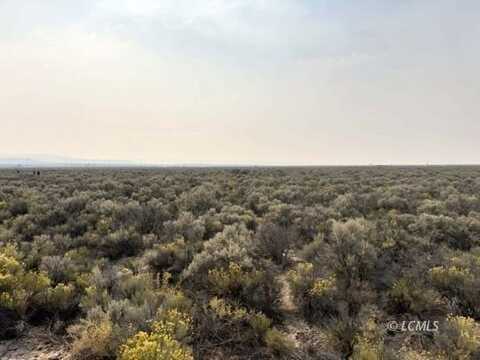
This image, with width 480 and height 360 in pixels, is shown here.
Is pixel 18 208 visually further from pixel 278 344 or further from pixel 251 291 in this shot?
pixel 278 344

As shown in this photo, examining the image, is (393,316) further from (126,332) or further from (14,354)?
(14,354)

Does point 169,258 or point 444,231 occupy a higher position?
point 444,231

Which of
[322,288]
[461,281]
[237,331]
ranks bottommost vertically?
[237,331]

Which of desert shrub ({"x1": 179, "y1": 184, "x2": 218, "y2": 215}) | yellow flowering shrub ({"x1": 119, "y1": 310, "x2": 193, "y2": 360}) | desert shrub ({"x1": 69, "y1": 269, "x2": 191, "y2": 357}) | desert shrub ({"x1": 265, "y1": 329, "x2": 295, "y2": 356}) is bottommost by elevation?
desert shrub ({"x1": 265, "y1": 329, "x2": 295, "y2": 356})

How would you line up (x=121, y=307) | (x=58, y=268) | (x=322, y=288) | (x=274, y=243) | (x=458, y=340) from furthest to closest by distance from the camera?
(x=274, y=243), (x=58, y=268), (x=322, y=288), (x=121, y=307), (x=458, y=340)

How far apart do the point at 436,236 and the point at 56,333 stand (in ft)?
31.0

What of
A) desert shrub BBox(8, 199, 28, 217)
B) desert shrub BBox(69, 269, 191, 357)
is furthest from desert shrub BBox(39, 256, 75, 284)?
desert shrub BBox(8, 199, 28, 217)

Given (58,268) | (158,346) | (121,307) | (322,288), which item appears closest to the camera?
(158,346)

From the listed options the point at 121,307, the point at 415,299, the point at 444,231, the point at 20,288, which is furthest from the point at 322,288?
the point at 444,231

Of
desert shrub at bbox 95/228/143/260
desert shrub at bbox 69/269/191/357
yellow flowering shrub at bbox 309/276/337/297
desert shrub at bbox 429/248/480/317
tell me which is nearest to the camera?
desert shrub at bbox 69/269/191/357

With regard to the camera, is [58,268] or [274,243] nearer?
[58,268]

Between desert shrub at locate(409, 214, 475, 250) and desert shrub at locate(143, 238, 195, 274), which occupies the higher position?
desert shrub at locate(409, 214, 475, 250)

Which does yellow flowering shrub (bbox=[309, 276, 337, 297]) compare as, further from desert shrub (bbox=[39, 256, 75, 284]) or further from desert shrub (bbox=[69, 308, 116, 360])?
desert shrub (bbox=[39, 256, 75, 284])

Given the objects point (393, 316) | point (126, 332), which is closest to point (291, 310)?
point (393, 316)
